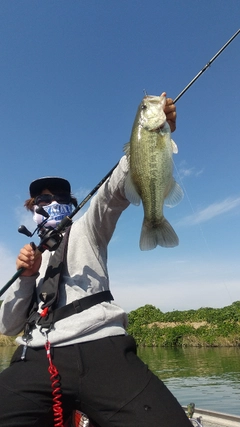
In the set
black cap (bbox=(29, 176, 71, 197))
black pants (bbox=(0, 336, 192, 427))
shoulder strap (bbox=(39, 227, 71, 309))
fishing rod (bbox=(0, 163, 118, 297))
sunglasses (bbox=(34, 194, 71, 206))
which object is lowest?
black pants (bbox=(0, 336, 192, 427))

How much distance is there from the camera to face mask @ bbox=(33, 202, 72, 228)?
313 cm

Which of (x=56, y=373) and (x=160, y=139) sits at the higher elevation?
(x=160, y=139)

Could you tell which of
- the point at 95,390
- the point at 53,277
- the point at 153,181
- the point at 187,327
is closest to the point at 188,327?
the point at 187,327

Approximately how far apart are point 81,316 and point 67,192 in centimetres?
138

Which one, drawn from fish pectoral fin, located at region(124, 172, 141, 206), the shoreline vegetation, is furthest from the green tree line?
fish pectoral fin, located at region(124, 172, 141, 206)

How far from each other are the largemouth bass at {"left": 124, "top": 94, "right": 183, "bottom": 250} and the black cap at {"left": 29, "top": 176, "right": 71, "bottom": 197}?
104cm

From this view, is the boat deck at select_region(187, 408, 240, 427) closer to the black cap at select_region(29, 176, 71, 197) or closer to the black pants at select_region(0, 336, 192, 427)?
the black pants at select_region(0, 336, 192, 427)

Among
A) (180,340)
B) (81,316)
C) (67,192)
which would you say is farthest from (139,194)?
(180,340)

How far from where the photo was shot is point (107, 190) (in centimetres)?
267

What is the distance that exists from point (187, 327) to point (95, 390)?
37.1 m

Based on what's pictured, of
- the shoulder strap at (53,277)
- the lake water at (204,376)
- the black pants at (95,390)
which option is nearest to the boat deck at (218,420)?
the black pants at (95,390)

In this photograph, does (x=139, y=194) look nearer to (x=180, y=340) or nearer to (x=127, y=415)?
(x=127, y=415)

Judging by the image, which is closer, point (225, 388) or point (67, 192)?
point (67, 192)

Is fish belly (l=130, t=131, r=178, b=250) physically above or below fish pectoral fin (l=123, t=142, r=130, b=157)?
below
